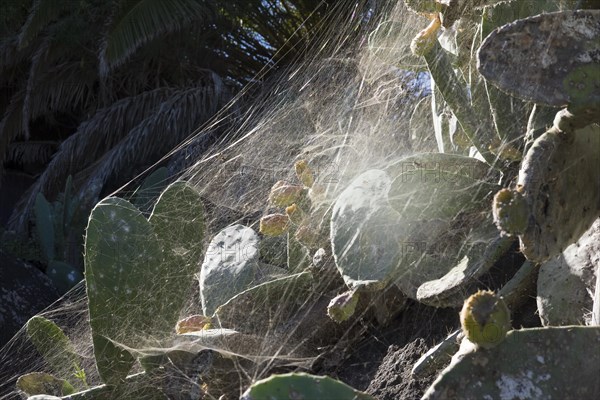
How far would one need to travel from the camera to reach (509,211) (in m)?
1.75

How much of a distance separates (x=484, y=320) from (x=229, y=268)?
1.29m

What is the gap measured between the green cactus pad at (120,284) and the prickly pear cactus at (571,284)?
106cm

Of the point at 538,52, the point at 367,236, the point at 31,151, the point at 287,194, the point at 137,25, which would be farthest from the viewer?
the point at 31,151

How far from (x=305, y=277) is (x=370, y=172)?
14.7 inches

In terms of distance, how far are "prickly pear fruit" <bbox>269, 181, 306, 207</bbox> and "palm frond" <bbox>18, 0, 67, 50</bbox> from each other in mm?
6646

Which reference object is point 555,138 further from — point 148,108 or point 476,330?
point 148,108

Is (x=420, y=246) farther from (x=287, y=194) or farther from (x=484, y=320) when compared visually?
(x=484, y=320)

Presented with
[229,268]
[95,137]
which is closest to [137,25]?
[95,137]

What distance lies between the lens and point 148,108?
966 centimetres

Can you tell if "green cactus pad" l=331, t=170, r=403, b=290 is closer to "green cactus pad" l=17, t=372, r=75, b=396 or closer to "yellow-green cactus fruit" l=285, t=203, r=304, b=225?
"yellow-green cactus fruit" l=285, t=203, r=304, b=225

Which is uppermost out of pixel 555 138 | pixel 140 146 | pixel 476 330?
pixel 555 138

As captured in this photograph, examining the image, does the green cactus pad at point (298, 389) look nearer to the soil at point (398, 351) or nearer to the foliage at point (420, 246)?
the foliage at point (420, 246)

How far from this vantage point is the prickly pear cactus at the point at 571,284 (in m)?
2.19

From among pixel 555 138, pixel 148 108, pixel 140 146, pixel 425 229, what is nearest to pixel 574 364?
pixel 555 138
